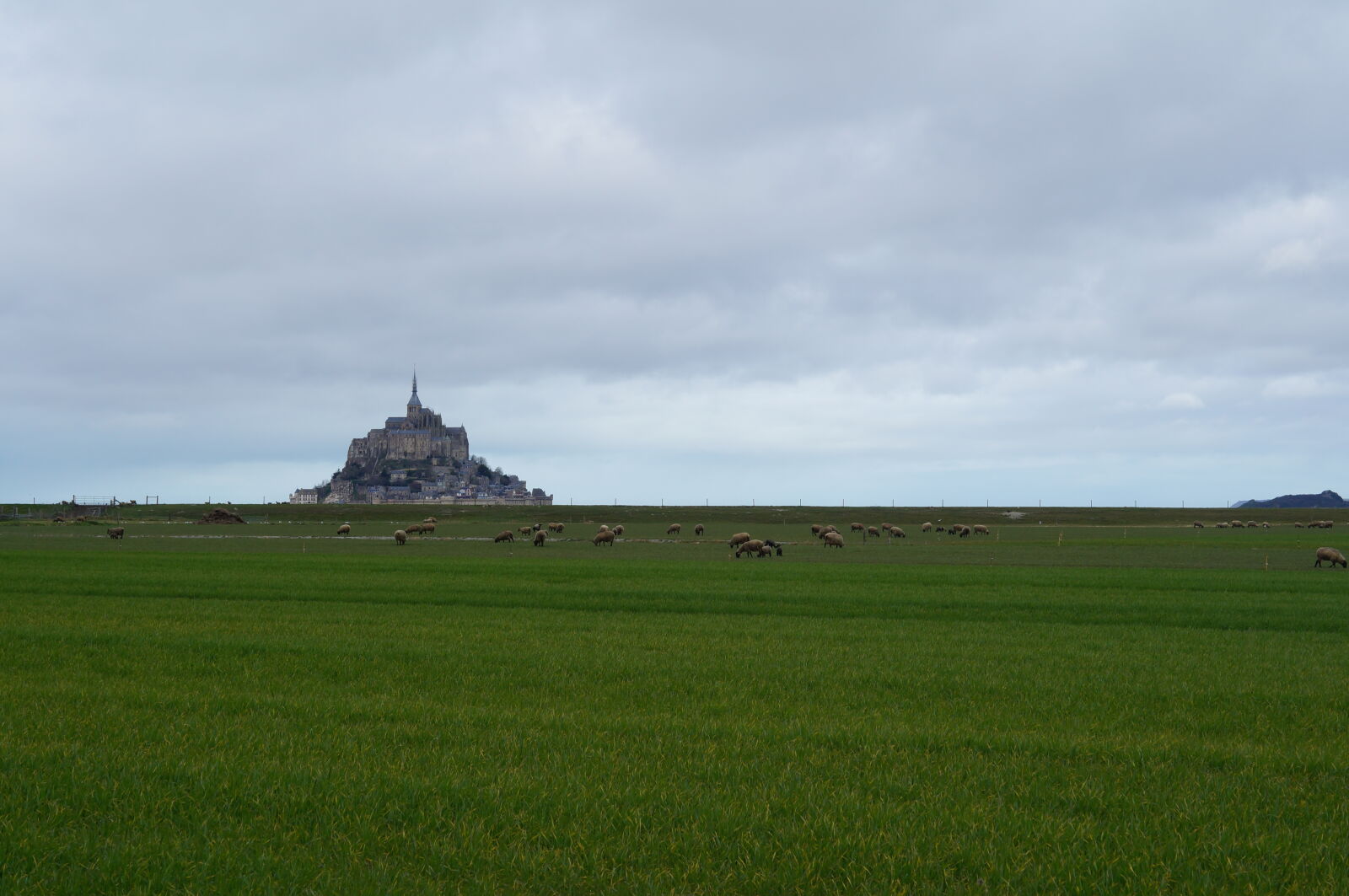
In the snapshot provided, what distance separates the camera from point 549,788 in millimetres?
8109

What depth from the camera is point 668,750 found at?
9.65 m

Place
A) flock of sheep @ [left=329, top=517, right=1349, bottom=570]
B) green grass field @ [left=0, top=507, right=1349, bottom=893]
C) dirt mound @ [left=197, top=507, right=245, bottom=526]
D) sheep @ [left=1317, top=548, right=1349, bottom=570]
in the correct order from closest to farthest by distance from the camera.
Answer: green grass field @ [left=0, top=507, right=1349, bottom=893]
sheep @ [left=1317, top=548, right=1349, bottom=570]
flock of sheep @ [left=329, top=517, right=1349, bottom=570]
dirt mound @ [left=197, top=507, right=245, bottom=526]

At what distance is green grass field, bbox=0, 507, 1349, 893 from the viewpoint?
664 cm

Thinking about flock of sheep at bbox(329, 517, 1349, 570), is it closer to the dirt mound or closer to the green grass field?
the green grass field

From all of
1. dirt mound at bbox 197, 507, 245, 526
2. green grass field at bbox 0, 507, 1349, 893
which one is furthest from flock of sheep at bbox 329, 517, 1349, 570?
dirt mound at bbox 197, 507, 245, 526

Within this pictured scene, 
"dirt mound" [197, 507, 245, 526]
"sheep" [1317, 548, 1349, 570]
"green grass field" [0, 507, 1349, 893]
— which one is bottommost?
"sheep" [1317, 548, 1349, 570]

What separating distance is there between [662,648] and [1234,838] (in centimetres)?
1109

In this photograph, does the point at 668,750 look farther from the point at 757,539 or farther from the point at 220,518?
the point at 220,518

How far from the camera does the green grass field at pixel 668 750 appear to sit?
21.8ft

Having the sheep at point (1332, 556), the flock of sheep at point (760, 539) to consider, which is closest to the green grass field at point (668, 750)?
the sheep at point (1332, 556)

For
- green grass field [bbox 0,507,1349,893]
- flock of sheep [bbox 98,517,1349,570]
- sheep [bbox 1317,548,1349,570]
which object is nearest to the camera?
green grass field [bbox 0,507,1349,893]

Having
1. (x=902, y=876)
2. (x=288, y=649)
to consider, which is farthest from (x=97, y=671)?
(x=902, y=876)

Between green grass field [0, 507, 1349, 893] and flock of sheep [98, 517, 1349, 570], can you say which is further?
flock of sheep [98, 517, 1349, 570]

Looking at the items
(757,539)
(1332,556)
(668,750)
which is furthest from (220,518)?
(668,750)
